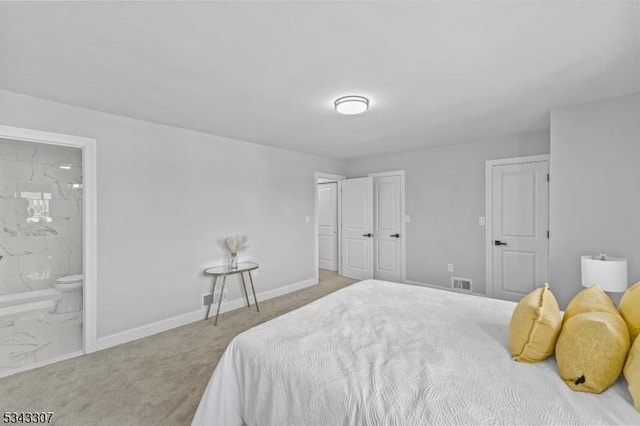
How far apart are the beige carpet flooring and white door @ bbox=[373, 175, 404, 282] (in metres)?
3.07

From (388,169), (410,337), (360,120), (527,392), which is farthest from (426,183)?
(527,392)

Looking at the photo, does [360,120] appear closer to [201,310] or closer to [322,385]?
[322,385]

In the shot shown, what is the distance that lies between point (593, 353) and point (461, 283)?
3521 millimetres

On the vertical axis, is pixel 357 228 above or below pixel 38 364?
above

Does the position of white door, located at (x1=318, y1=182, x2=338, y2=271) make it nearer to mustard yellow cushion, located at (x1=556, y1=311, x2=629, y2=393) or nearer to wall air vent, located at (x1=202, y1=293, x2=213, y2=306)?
wall air vent, located at (x1=202, y1=293, x2=213, y2=306)

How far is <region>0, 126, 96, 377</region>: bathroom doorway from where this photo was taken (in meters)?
3.44

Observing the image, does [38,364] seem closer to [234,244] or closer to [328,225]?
[234,244]

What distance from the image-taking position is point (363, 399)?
115cm

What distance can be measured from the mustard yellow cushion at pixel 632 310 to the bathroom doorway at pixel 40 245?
13.9ft

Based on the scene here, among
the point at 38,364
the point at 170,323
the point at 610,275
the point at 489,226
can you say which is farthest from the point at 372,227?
the point at 38,364

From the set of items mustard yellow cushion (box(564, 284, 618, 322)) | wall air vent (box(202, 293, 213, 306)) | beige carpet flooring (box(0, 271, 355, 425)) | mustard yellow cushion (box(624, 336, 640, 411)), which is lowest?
beige carpet flooring (box(0, 271, 355, 425))

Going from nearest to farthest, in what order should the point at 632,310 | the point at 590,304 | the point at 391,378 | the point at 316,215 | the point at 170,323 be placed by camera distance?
the point at 391,378 → the point at 632,310 → the point at 590,304 → the point at 170,323 → the point at 316,215

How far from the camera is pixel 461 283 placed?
446cm

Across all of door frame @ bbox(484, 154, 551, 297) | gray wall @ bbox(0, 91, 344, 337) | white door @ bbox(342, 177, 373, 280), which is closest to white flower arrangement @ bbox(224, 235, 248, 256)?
gray wall @ bbox(0, 91, 344, 337)
